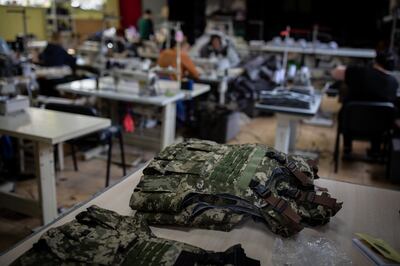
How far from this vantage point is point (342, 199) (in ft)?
5.04

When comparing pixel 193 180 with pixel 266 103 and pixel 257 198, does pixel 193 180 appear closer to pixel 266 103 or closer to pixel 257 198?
pixel 257 198

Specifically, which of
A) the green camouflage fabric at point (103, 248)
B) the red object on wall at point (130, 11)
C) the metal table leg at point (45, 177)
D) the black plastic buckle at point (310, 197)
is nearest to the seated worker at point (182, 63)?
the metal table leg at point (45, 177)

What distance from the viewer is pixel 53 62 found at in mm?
4641

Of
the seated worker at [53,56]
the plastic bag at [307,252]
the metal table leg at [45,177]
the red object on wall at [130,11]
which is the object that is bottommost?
the metal table leg at [45,177]

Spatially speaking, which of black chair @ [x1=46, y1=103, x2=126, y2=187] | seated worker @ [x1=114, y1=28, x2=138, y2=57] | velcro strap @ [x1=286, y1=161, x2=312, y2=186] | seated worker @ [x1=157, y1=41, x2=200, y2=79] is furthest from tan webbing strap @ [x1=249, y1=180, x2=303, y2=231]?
seated worker @ [x1=114, y1=28, x2=138, y2=57]

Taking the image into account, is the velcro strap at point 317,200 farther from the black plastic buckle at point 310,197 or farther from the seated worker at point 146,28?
the seated worker at point 146,28

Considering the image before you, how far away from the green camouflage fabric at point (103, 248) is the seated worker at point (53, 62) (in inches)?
141

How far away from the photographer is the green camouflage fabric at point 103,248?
101 cm

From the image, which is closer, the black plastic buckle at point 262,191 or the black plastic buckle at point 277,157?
the black plastic buckle at point 262,191

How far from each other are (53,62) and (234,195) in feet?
13.0

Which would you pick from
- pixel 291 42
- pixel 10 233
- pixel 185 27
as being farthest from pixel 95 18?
pixel 10 233

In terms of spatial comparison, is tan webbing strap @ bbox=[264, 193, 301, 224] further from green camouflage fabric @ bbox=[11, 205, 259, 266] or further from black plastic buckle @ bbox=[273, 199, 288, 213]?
green camouflage fabric @ bbox=[11, 205, 259, 266]

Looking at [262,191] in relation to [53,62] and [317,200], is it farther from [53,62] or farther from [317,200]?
[53,62]

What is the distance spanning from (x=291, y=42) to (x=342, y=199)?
221 inches
